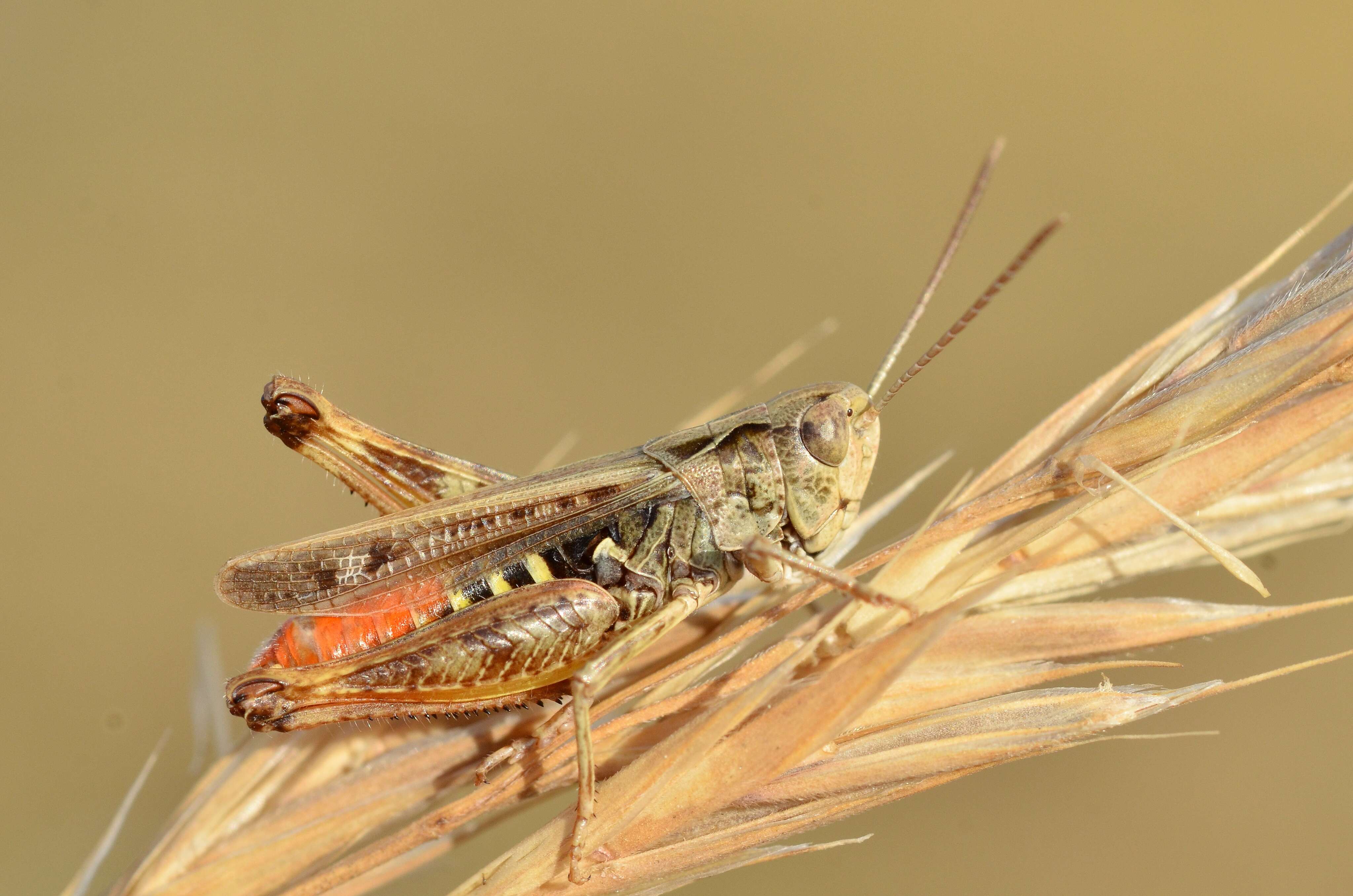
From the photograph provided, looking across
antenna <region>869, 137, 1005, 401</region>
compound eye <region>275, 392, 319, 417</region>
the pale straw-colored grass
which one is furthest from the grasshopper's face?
compound eye <region>275, 392, 319, 417</region>

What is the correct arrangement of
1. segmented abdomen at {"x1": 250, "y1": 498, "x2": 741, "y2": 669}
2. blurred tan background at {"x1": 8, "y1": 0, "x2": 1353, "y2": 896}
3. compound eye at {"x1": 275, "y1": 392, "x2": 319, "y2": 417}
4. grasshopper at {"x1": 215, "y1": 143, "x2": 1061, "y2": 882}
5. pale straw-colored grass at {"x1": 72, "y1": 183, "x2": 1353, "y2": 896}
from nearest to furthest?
pale straw-colored grass at {"x1": 72, "y1": 183, "x2": 1353, "y2": 896} → grasshopper at {"x1": 215, "y1": 143, "x2": 1061, "y2": 882} → segmented abdomen at {"x1": 250, "y1": 498, "x2": 741, "y2": 669} → compound eye at {"x1": 275, "y1": 392, "x2": 319, "y2": 417} → blurred tan background at {"x1": 8, "y1": 0, "x2": 1353, "y2": 896}

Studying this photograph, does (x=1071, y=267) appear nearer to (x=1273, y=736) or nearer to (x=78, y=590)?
(x=1273, y=736)

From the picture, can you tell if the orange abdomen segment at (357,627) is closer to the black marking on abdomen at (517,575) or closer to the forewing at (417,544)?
the forewing at (417,544)

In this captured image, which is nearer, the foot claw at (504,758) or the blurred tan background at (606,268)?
the foot claw at (504,758)

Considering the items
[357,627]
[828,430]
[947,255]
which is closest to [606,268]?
[828,430]

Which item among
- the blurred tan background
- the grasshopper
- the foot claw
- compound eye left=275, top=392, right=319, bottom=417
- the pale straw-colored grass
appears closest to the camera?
the pale straw-colored grass

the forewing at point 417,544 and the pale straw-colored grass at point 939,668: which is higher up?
the forewing at point 417,544

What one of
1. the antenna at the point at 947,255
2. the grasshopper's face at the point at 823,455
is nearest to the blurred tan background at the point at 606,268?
the grasshopper's face at the point at 823,455

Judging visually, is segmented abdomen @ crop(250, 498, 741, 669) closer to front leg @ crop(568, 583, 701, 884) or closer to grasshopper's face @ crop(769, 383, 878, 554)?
front leg @ crop(568, 583, 701, 884)
